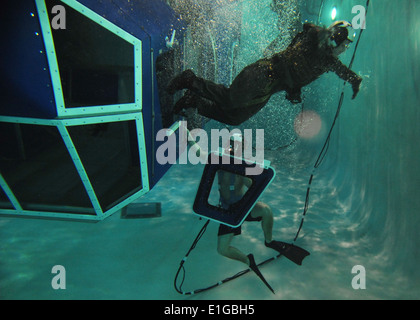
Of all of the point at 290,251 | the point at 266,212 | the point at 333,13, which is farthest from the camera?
the point at 333,13

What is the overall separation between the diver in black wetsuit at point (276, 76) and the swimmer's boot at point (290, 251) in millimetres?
1671

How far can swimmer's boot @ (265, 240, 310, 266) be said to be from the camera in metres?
3.13

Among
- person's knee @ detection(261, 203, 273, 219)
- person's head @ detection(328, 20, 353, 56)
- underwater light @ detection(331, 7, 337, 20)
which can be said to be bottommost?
person's knee @ detection(261, 203, 273, 219)

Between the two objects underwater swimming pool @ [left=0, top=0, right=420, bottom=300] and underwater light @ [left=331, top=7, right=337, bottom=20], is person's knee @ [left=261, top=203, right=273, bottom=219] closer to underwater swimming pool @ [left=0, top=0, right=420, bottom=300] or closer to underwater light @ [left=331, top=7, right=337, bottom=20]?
underwater swimming pool @ [left=0, top=0, right=420, bottom=300]

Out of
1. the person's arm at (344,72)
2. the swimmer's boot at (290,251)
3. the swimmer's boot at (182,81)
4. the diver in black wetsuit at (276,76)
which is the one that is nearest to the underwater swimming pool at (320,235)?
the swimmer's boot at (290,251)

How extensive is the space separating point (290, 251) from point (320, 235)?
2.51ft

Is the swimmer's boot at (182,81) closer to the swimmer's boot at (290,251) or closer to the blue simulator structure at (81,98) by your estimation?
the blue simulator structure at (81,98)

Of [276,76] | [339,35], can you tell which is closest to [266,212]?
[276,76]

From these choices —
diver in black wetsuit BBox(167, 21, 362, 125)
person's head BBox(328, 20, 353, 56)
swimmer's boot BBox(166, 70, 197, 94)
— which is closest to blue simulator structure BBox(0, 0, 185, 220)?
swimmer's boot BBox(166, 70, 197, 94)

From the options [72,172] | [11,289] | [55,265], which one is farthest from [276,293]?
[72,172]

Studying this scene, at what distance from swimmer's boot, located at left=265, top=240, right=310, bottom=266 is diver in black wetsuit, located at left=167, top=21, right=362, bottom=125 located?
5.48 ft

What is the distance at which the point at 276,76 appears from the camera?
131 inches

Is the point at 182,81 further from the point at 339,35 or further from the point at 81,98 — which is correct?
the point at 339,35

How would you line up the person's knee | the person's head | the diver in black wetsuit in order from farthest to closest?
the diver in black wetsuit → the person's head → the person's knee
